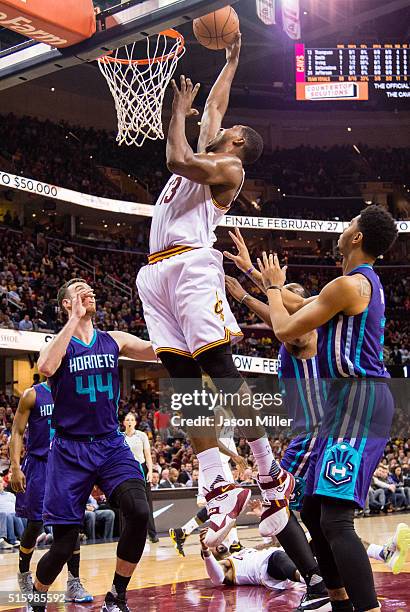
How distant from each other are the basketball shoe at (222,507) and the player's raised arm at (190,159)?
5.62 ft

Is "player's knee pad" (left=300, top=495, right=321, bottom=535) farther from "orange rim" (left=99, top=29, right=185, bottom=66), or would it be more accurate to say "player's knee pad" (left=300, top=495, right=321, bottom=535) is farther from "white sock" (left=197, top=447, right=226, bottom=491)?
"orange rim" (left=99, top=29, right=185, bottom=66)

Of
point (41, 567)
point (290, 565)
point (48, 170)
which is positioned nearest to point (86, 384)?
point (41, 567)

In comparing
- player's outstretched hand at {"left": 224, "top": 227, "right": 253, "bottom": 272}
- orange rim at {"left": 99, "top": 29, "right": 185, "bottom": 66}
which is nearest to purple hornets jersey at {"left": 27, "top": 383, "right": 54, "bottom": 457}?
player's outstretched hand at {"left": 224, "top": 227, "right": 253, "bottom": 272}

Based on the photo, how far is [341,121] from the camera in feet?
109

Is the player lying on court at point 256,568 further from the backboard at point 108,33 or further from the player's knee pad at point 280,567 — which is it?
the backboard at point 108,33

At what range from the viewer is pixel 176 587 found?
273 inches

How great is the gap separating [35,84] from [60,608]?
2453 centimetres

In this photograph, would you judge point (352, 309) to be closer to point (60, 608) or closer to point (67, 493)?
point (67, 493)

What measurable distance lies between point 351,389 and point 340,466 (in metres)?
0.40

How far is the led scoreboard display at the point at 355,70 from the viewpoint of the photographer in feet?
75.3

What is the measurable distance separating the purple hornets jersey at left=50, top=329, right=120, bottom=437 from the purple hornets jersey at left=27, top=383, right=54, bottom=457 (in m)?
1.82

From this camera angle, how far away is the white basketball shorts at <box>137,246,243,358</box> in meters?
4.59

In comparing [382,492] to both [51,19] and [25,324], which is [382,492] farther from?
[51,19]

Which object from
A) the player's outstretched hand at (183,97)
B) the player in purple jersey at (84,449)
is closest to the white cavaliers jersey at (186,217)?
the player's outstretched hand at (183,97)
